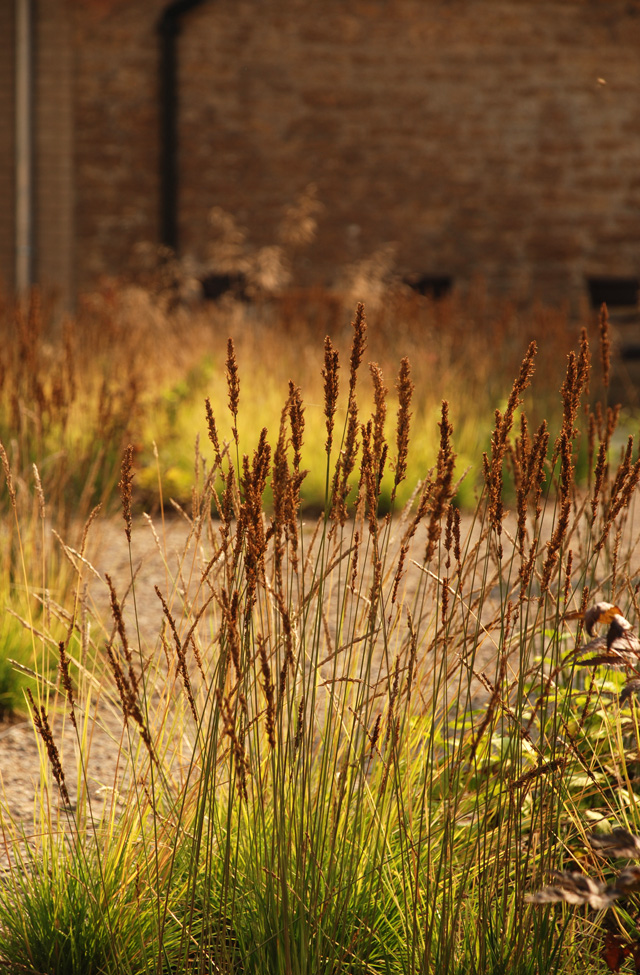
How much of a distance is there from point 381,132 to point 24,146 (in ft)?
10.8

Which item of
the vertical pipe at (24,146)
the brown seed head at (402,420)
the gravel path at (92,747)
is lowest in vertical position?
the gravel path at (92,747)

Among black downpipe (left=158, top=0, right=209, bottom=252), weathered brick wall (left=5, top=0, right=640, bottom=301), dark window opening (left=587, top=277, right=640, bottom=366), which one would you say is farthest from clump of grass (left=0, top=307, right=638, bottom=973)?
dark window opening (left=587, top=277, right=640, bottom=366)

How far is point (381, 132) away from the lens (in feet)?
33.6

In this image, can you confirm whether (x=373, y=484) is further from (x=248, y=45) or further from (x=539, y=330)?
(x=248, y=45)

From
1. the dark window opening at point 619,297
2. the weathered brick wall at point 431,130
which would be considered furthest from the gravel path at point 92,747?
the dark window opening at point 619,297

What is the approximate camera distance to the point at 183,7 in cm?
959

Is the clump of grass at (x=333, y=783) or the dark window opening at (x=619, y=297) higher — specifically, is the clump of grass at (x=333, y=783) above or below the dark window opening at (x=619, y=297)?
below

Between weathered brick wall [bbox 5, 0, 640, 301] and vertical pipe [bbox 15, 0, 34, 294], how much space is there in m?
0.20

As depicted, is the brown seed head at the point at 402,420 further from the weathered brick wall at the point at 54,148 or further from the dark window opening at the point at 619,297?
the dark window opening at the point at 619,297

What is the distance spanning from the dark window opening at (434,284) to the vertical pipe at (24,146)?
11.4 ft

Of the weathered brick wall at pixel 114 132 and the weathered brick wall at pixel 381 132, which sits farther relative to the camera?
the weathered brick wall at pixel 381 132

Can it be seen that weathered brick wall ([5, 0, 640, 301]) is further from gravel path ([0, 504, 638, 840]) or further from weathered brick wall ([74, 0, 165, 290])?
gravel path ([0, 504, 638, 840])

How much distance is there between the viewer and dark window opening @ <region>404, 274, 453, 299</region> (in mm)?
10219

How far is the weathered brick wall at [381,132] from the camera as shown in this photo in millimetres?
9734
